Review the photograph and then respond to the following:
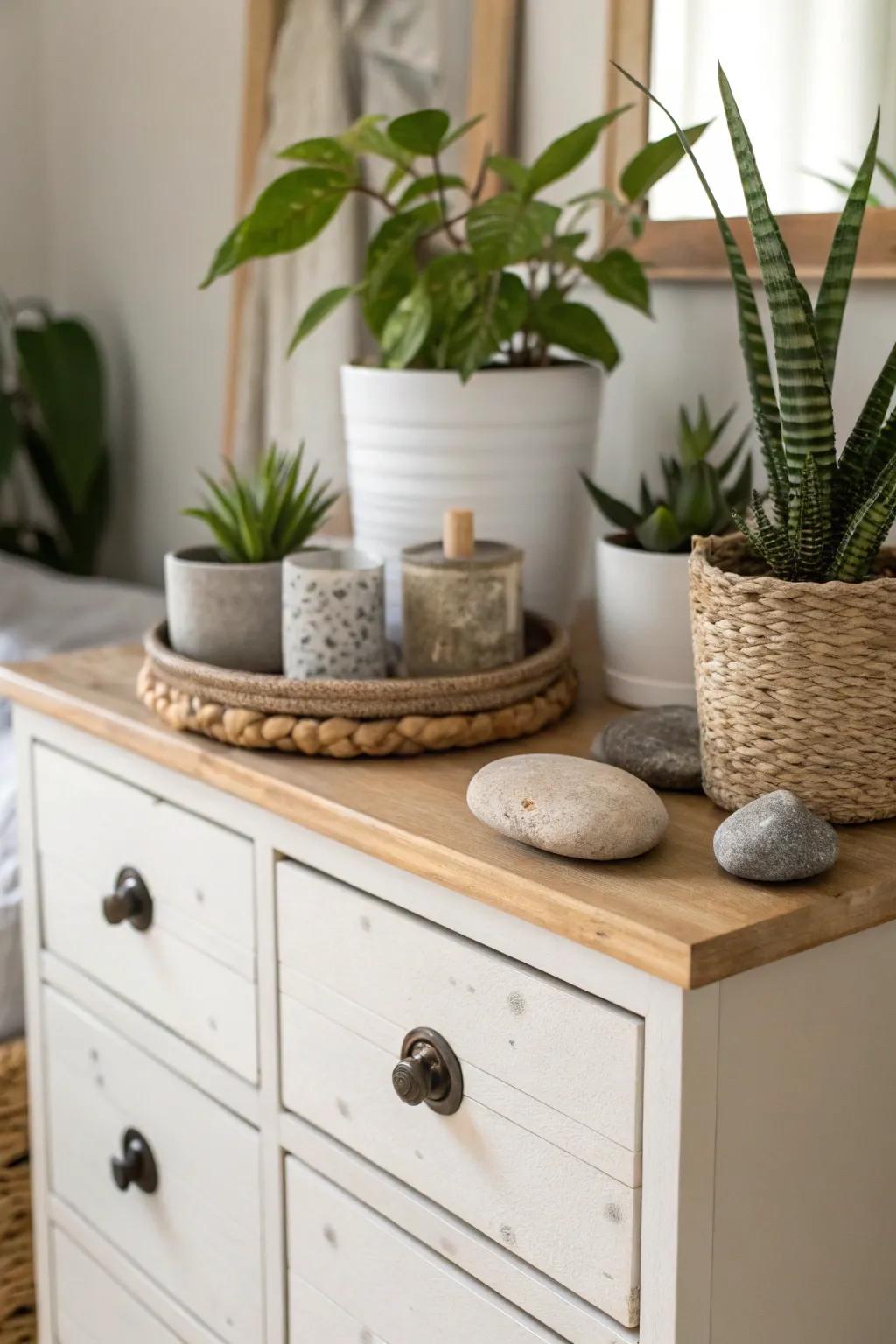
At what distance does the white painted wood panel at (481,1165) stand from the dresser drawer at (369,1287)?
0.14 ft

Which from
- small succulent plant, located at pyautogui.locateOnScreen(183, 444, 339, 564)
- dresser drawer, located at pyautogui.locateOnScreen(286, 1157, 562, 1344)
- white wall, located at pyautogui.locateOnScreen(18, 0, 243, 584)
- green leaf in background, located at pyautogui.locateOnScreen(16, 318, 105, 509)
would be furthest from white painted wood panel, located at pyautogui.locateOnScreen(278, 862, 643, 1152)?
green leaf in background, located at pyautogui.locateOnScreen(16, 318, 105, 509)

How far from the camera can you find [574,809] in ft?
2.42

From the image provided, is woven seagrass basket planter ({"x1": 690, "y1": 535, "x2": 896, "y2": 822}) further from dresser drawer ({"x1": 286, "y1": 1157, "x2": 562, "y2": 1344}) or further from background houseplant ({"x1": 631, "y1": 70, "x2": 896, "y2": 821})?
dresser drawer ({"x1": 286, "y1": 1157, "x2": 562, "y2": 1344})

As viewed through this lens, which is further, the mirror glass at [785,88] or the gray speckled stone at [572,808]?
the mirror glass at [785,88]

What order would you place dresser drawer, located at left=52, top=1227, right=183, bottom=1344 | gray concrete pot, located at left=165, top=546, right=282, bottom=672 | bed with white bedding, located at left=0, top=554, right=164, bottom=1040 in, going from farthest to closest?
bed with white bedding, located at left=0, top=554, right=164, bottom=1040
dresser drawer, located at left=52, top=1227, right=183, bottom=1344
gray concrete pot, located at left=165, top=546, right=282, bottom=672

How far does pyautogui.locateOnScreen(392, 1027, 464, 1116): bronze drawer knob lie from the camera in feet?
2.63


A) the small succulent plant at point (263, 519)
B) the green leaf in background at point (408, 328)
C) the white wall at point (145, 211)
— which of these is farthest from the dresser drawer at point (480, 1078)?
the white wall at point (145, 211)

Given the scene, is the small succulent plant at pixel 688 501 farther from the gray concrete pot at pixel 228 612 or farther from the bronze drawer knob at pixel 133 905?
the bronze drawer knob at pixel 133 905

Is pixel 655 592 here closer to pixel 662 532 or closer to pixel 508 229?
pixel 662 532

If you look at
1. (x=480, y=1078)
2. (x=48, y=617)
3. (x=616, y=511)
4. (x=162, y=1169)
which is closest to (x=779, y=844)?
(x=480, y=1078)

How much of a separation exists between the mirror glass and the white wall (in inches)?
31.9

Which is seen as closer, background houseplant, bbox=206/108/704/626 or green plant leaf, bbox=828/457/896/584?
green plant leaf, bbox=828/457/896/584

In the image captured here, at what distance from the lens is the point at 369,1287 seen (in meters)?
0.90

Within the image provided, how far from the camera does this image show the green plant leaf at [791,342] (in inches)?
29.5
